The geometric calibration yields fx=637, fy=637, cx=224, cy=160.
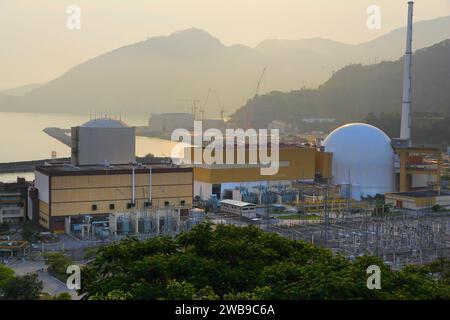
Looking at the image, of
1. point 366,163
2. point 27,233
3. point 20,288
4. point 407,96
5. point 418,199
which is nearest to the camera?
point 20,288

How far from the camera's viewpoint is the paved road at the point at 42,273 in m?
6.75

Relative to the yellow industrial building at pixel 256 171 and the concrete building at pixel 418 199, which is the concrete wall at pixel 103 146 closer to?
the yellow industrial building at pixel 256 171

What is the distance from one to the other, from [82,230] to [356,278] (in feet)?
22.6

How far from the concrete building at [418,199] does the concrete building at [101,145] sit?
5.58 metres

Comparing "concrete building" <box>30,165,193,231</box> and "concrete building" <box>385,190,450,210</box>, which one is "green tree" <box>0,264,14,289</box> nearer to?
"concrete building" <box>30,165,193,231</box>

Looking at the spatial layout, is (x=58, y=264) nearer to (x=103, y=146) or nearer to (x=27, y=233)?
(x=27, y=233)

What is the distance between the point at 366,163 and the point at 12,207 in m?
7.90

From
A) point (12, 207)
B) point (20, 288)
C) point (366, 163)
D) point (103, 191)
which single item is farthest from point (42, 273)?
point (366, 163)

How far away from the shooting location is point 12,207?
1097cm

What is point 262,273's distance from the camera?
3.88 metres

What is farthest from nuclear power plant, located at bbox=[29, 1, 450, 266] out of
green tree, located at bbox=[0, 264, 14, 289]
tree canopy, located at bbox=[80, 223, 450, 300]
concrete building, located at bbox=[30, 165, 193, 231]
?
tree canopy, located at bbox=[80, 223, 450, 300]

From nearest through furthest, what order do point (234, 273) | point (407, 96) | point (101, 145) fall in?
point (234, 273) → point (101, 145) → point (407, 96)
